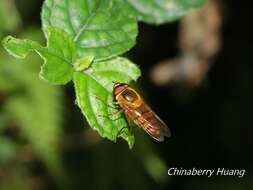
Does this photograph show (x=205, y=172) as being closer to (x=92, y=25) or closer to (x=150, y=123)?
→ (x=150, y=123)

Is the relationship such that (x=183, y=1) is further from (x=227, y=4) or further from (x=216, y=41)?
(x=227, y=4)

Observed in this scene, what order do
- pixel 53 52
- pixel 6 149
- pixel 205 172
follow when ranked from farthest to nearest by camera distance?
1. pixel 205 172
2. pixel 6 149
3. pixel 53 52

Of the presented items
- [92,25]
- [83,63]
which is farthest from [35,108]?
[83,63]

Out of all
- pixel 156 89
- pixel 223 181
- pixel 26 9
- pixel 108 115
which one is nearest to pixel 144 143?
pixel 156 89

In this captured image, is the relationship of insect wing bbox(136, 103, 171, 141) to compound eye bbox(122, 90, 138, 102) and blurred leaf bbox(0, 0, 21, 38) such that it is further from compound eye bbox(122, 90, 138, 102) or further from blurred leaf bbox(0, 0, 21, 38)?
blurred leaf bbox(0, 0, 21, 38)

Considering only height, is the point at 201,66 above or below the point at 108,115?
below
